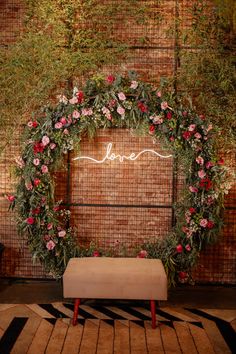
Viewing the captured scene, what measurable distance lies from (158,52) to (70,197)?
7.02ft

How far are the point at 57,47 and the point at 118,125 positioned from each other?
4.27 feet

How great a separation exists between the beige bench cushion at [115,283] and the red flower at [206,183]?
3.71ft

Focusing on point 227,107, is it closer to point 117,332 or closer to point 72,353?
point 117,332

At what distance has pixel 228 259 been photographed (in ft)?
18.7

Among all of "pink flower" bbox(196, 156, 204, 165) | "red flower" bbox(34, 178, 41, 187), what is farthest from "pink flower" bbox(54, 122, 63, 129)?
"pink flower" bbox(196, 156, 204, 165)

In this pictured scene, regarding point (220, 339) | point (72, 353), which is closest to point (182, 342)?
point (220, 339)

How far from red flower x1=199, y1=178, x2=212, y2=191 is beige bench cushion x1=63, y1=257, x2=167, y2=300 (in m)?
1.13

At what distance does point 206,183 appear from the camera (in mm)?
5062

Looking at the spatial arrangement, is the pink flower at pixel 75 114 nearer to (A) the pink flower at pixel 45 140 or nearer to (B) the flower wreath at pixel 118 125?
(B) the flower wreath at pixel 118 125

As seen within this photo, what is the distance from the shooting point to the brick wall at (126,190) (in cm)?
558

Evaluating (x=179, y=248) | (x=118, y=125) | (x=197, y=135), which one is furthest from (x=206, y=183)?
(x=118, y=125)

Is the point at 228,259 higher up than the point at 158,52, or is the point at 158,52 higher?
the point at 158,52

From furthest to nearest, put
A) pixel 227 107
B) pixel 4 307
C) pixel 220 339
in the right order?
pixel 227 107, pixel 4 307, pixel 220 339

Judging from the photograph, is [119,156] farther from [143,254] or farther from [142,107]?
[143,254]
